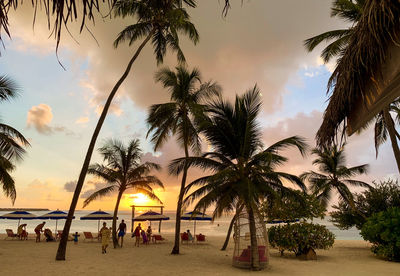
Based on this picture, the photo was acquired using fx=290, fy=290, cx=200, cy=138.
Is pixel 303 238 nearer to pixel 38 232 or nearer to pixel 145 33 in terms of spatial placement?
pixel 145 33

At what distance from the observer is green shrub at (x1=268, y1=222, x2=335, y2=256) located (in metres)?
16.0

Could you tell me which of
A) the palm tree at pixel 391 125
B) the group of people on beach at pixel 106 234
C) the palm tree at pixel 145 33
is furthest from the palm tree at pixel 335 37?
the group of people on beach at pixel 106 234

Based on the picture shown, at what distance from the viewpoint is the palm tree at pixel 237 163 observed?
40.4 feet

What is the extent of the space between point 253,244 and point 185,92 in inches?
395

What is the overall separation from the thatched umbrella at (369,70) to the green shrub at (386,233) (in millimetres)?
14001

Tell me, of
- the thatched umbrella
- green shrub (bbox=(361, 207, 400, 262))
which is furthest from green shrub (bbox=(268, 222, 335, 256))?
the thatched umbrella

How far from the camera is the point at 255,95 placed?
45.8ft

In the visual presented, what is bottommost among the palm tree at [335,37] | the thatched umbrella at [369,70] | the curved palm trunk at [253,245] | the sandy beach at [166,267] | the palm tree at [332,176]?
the sandy beach at [166,267]

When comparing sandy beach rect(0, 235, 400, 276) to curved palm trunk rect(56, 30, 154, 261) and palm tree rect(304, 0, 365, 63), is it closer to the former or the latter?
curved palm trunk rect(56, 30, 154, 261)

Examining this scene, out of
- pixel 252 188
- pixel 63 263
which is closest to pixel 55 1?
pixel 252 188

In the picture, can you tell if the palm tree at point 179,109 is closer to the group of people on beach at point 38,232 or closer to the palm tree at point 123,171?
the palm tree at point 123,171

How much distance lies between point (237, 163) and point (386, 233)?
846 centimetres

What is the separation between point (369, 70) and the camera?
8.95 ft

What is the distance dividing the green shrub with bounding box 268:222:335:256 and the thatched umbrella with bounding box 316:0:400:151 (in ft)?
45.5
